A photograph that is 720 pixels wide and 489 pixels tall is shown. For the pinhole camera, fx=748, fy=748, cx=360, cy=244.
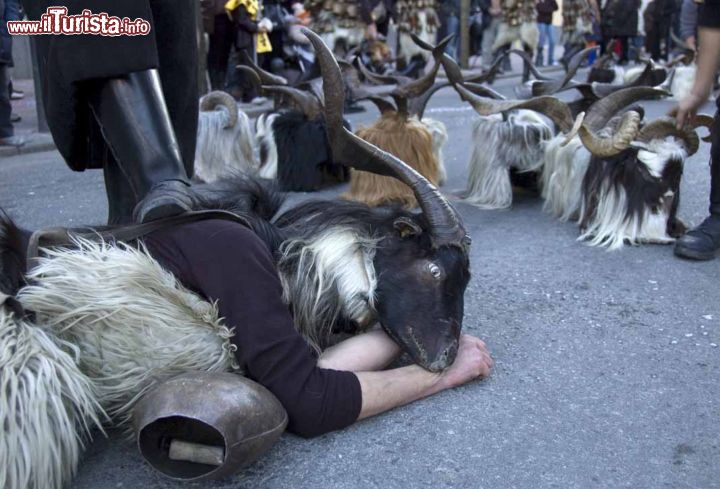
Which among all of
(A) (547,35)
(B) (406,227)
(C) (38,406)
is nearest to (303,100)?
(B) (406,227)

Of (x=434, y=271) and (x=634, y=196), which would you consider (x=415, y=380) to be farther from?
(x=634, y=196)

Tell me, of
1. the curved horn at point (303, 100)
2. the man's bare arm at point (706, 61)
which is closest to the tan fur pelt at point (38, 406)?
the man's bare arm at point (706, 61)

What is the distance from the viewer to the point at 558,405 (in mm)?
2436

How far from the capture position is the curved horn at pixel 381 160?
7.73 ft

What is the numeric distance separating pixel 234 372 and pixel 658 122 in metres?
3.13

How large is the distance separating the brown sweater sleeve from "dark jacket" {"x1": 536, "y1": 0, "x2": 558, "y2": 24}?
13.2 meters

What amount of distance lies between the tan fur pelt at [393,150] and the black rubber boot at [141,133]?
2562 millimetres

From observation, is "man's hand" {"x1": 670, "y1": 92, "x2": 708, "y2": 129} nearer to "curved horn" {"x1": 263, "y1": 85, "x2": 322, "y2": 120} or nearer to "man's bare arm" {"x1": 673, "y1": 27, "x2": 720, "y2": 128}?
"man's bare arm" {"x1": 673, "y1": 27, "x2": 720, "y2": 128}

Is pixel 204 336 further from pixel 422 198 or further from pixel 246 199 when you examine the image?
pixel 422 198

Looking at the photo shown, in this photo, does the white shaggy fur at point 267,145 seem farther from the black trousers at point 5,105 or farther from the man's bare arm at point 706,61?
the man's bare arm at point 706,61

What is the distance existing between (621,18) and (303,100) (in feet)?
33.8

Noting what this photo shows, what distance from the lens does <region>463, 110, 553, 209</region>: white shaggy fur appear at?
5.08 meters

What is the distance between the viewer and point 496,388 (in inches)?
100

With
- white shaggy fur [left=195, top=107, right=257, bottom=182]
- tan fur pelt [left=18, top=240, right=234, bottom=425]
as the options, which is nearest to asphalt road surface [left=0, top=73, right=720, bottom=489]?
tan fur pelt [left=18, top=240, right=234, bottom=425]
